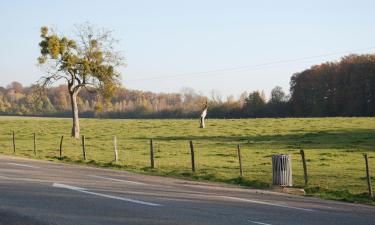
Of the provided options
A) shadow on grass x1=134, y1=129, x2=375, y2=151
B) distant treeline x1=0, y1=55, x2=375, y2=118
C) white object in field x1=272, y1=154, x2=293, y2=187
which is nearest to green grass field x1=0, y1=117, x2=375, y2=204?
shadow on grass x1=134, y1=129, x2=375, y2=151

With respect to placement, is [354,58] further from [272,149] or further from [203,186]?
[203,186]

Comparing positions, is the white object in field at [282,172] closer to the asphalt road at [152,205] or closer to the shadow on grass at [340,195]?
the shadow on grass at [340,195]

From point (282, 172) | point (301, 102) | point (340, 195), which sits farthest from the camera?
point (301, 102)

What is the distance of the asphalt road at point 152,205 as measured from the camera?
10.3 meters

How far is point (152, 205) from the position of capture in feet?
39.0

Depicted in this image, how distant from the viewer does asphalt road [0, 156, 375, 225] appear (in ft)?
33.7

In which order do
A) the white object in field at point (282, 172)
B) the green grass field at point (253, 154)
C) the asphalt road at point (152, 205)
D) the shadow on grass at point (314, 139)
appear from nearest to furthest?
1. the asphalt road at point (152, 205)
2. the white object in field at point (282, 172)
3. the green grass field at point (253, 154)
4. the shadow on grass at point (314, 139)

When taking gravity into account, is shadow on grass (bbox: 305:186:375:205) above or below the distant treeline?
below

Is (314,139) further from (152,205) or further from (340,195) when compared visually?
(152,205)

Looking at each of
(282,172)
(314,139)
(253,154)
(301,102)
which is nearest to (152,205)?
(282,172)

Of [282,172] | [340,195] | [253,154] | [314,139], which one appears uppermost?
[282,172]

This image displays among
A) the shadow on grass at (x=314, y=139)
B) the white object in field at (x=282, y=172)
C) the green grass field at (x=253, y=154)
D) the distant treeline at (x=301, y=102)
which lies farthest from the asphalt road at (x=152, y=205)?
the distant treeline at (x=301, y=102)

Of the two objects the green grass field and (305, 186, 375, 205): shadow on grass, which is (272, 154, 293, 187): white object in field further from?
(305, 186, 375, 205): shadow on grass

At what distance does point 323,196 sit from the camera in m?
16.3
